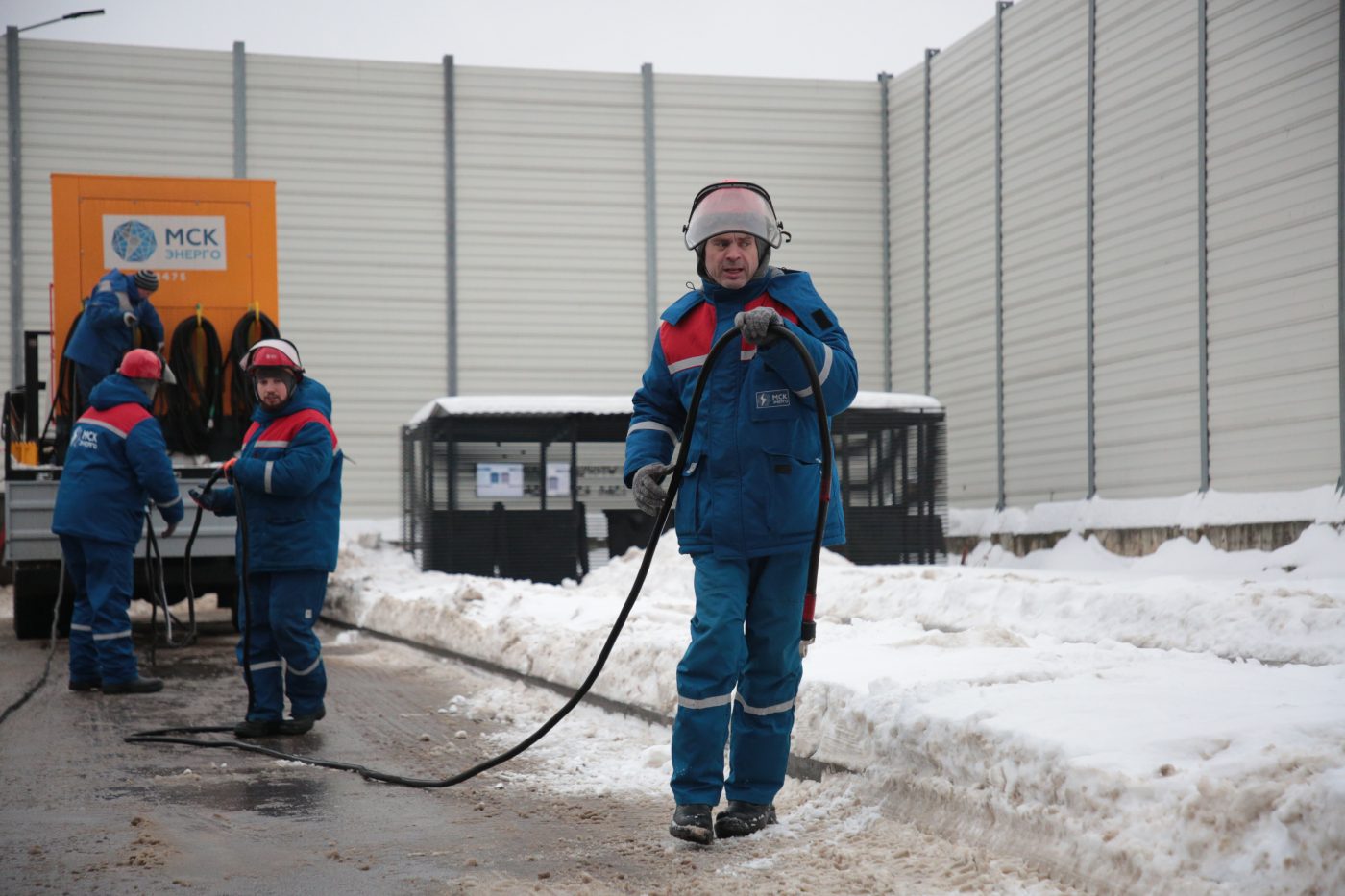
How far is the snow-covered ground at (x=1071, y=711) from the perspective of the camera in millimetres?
3396

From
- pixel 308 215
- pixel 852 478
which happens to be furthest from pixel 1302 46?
pixel 308 215

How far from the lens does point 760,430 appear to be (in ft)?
14.8

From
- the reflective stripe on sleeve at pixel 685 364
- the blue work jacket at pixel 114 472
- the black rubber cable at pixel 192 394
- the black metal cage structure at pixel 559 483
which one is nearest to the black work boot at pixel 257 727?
the blue work jacket at pixel 114 472

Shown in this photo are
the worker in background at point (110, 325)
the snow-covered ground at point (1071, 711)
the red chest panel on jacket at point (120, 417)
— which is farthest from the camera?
the worker in background at point (110, 325)

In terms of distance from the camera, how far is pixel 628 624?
841cm

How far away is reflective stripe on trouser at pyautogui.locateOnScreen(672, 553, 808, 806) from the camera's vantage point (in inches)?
176

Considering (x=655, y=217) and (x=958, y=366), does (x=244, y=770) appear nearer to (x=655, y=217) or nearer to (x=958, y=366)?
(x=958, y=366)

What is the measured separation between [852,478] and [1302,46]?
7032mm

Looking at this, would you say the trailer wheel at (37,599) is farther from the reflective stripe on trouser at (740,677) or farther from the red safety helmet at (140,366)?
the reflective stripe on trouser at (740,677)

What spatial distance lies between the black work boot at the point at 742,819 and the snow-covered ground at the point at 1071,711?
0.16 m

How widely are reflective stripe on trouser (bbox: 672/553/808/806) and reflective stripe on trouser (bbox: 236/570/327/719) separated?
2.98 metres

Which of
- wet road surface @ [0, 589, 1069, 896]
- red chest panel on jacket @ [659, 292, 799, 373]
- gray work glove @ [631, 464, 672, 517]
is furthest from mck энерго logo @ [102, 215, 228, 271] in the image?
gray work glove @ [631, 464, 672, 517]

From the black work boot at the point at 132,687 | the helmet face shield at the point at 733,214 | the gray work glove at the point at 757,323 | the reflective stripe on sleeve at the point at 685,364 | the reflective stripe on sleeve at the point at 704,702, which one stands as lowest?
the black work boot at the point at 132,687

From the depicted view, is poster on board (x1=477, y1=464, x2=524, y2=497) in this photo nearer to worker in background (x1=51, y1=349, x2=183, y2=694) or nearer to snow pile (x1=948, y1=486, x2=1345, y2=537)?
snow pile (x1=948, y1=486, x2=1345, y2=537)
